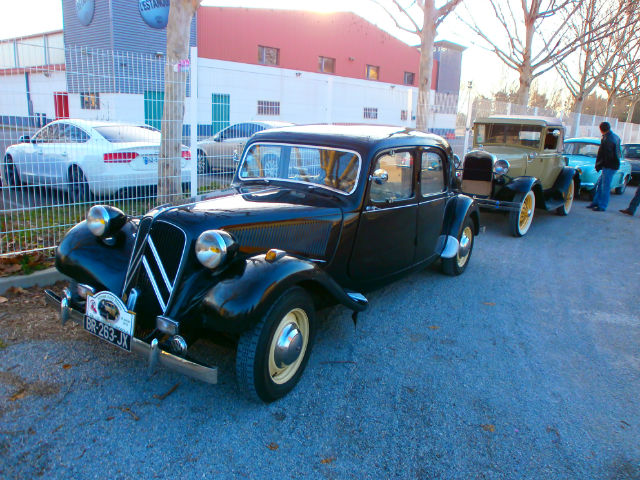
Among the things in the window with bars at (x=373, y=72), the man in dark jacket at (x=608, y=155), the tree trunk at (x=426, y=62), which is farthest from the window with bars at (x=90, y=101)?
the window with bars at (x=373, y=72)

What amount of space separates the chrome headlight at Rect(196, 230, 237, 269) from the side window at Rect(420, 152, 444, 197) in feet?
7.53

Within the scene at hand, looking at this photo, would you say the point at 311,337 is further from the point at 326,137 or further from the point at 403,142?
the point at 403,142

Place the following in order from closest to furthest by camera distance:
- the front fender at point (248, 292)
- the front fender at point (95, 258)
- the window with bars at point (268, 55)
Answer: the front fender at point (248, 292) → the front fender at point (95, 258) → the window with bars at point (268, 55)

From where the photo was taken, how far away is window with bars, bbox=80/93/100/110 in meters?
5.21

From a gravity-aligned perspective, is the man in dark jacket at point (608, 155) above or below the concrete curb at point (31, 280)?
above

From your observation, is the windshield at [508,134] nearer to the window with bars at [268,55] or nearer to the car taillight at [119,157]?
the car taillight at [119,157]

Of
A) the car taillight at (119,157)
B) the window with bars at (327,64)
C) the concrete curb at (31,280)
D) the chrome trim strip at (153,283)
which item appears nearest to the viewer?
the chrome trim strip at (153,283)

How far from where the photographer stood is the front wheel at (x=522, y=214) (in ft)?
24.1

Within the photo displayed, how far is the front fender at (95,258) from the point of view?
10.0ft

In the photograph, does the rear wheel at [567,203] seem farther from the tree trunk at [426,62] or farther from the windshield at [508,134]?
the tree trunk at [426,62]

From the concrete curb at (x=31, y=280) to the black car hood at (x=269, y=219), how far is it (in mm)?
2031

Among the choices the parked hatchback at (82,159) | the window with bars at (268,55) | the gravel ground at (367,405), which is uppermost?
the window with bars at (268,55)

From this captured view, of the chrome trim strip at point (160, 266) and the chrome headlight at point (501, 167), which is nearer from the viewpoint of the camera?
the chrome trim strip at point (160, 266)

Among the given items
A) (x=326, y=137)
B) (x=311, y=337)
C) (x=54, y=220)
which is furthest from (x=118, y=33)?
(x=311, y=337)
